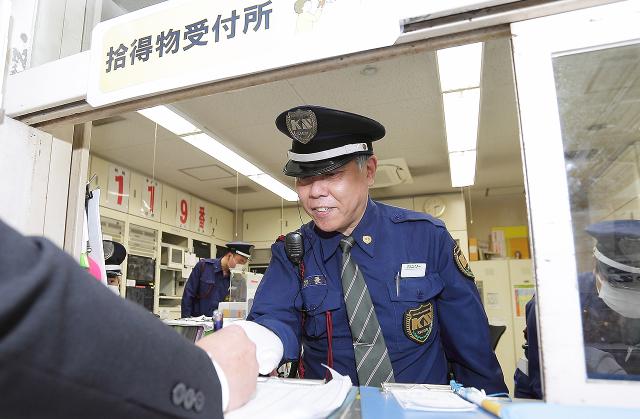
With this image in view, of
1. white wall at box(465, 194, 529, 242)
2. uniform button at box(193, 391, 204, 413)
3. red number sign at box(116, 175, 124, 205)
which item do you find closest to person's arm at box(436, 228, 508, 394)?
uniform button at box(193, 391, 204, 413)

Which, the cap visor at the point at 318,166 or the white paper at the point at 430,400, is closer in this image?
the white paper at the point at 430,400

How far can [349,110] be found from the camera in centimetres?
397

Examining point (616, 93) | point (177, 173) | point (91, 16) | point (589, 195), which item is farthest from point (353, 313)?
point (177, 173)

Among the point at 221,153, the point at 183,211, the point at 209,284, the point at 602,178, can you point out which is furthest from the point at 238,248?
the point at 602,178

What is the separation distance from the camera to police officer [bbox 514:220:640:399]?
712 mm

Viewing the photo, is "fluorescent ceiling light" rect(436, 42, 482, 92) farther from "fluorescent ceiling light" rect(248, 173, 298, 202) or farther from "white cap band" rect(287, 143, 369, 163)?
"fluorescent ceiling light" rect(248, 173, 298, 202)

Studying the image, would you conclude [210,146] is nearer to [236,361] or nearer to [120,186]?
[120,186]

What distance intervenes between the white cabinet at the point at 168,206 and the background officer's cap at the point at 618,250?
561 centimetres

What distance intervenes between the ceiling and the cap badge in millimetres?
1599

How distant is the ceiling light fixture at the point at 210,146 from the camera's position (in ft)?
12.4

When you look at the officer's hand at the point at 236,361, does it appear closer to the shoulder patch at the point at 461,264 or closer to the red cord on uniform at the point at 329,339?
the red cord on uniform at the point at 329,339

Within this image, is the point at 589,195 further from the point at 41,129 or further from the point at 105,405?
the point at 41,129

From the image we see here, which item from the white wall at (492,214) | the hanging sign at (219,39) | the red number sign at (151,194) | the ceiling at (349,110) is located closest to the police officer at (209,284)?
the ceiling at (349,110)

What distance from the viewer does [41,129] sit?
4.43 ft
